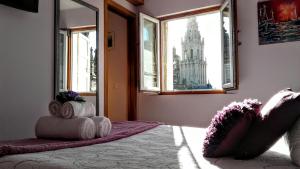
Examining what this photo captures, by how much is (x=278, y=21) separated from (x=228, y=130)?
2.90m

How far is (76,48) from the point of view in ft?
10.2

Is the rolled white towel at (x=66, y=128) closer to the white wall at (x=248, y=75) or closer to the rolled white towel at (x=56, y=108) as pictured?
the rolled white towel at (x=56, y=108)

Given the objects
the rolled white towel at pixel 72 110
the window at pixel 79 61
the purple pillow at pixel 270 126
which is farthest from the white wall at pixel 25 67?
the purple pillow at pixel 270 126

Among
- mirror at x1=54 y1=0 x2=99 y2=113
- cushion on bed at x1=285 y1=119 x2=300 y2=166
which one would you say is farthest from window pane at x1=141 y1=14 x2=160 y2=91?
cushion on bed at x1=285 y1=119 x2=300 y2=166

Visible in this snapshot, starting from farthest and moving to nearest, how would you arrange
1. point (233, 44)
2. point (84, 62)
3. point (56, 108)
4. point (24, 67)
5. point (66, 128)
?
point (233, 44), point (84, 62), point (24, 67), point (56, 108), point (66, 128)

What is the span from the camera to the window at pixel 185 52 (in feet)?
13.4

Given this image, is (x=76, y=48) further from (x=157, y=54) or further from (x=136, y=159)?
(x=136, y=159)

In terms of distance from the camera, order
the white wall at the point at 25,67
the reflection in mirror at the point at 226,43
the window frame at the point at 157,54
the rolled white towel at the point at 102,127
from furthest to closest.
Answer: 1. the window frame at the point at 157,54
2. the reflection in mirror at the point at 226,43
3. the white wall at the point at 25,67
4. the rolled white towel at the point at 102,127

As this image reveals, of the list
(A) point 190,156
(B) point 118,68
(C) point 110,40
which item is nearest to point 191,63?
(B) point 118,68

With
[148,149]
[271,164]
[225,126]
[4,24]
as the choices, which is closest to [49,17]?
[4,24]

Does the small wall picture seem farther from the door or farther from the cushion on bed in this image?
the cushion on bed

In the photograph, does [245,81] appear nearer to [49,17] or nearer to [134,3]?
[134,3]

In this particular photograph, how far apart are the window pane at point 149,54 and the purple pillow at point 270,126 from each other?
10.0ft

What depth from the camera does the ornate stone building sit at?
4.24m
